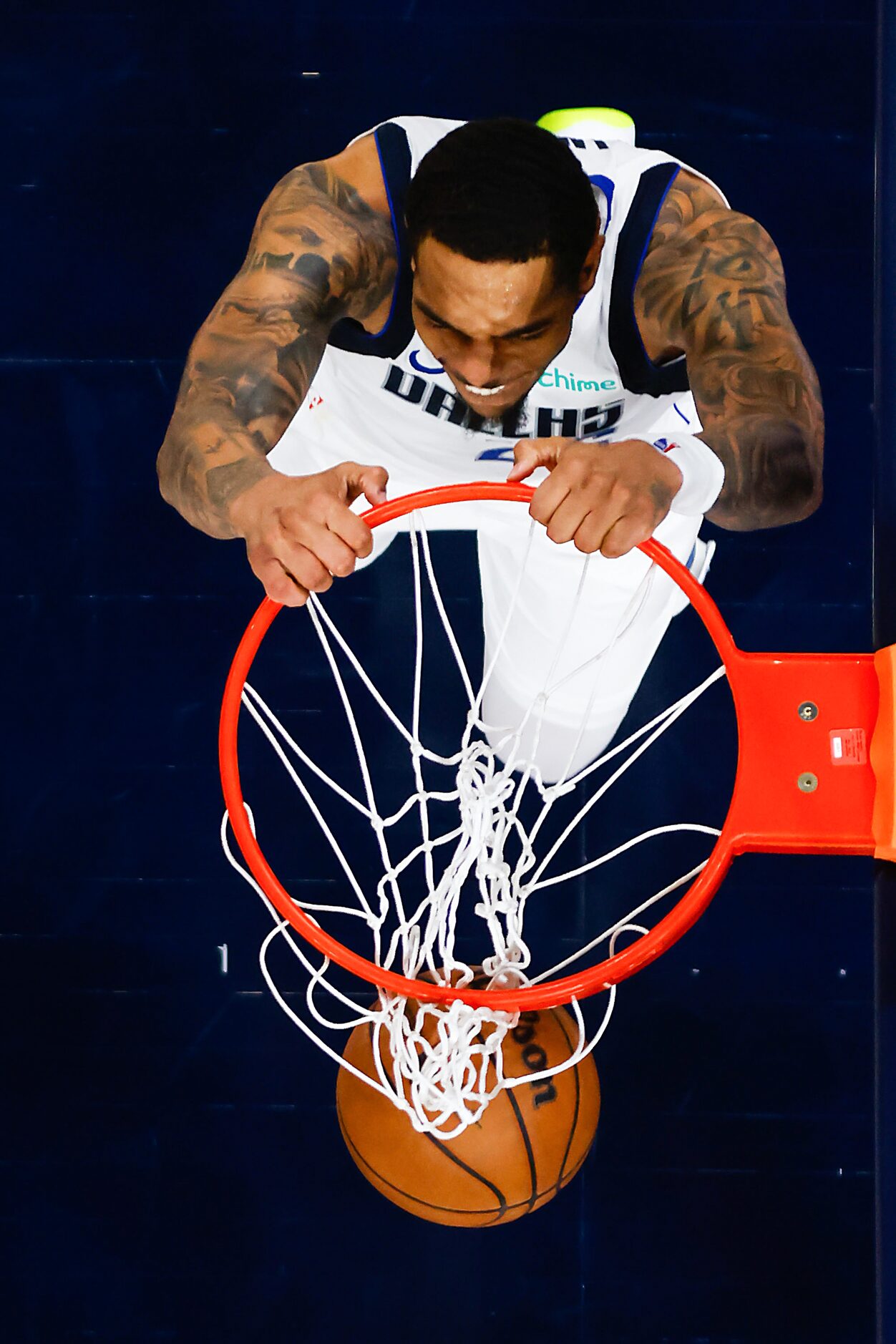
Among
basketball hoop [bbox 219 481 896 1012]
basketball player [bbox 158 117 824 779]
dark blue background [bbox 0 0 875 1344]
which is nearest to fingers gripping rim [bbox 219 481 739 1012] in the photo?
basketball hoop [bbox 219 481 896 1012]

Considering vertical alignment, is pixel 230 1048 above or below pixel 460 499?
below

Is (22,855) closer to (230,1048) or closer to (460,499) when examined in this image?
(230,1048)

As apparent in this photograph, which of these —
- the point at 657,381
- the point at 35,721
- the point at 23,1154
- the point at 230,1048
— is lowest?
the point at 23,1154

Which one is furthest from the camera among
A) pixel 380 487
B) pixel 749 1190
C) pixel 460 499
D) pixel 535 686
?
pixel 749 1190

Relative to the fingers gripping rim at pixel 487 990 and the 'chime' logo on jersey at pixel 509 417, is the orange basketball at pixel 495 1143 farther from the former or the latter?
the 'chime' logo on jersey at pixel 509 417

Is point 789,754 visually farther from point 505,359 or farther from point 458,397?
point 458,397

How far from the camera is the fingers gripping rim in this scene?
1644mm

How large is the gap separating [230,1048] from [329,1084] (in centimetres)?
23

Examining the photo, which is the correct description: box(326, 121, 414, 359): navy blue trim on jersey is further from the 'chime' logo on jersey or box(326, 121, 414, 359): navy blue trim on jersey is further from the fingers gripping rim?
the fingers gripping rim

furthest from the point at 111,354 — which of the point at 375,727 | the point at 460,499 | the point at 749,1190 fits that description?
the point at 749,1190

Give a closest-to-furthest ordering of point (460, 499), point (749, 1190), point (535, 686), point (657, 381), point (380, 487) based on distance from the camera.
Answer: point (380, 487) < point (460, 499) < point (657, 381) < point (535, 686) < point (749, 1190)

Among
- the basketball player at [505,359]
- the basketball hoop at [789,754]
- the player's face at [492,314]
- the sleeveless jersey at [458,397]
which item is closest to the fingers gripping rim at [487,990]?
the basketball hoop at [789,754]

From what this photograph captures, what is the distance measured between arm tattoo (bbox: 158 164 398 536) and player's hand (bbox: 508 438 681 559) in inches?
17.1

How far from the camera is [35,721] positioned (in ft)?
9.22
